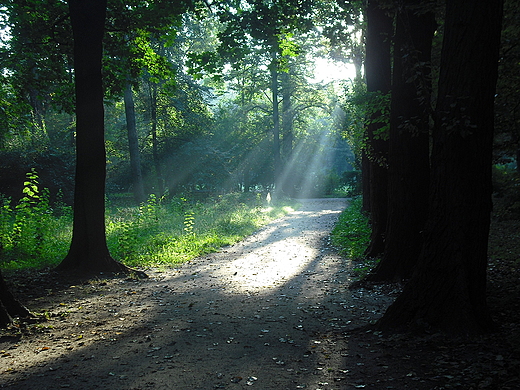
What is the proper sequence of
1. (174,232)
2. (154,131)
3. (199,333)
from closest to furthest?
(199,333) < (174,232) < (154,131)

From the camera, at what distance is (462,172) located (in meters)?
4.80

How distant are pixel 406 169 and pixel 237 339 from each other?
4216 mm

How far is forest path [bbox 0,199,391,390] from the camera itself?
4.30m

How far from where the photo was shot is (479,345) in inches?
175

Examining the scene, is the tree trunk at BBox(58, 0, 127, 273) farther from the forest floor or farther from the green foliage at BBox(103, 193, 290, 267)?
the green foliage at BBox(103, 193, 290, 267)

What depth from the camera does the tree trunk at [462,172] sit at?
4711 mm

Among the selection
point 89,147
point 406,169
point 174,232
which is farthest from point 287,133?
point 406,169

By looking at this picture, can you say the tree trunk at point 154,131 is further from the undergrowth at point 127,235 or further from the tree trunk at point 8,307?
the tree trunk at point 8,307

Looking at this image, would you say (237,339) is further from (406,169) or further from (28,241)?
(28,241)

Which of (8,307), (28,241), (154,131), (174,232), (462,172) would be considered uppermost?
(154,131)

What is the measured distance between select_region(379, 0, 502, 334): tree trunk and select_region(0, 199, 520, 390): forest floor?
428 mm

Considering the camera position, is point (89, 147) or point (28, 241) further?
point (28, 241)

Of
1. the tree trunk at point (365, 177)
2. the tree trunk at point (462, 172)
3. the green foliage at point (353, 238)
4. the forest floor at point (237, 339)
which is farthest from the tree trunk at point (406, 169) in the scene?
the tree trunk at point (365, 177)

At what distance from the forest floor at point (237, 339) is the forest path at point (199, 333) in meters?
0.02
